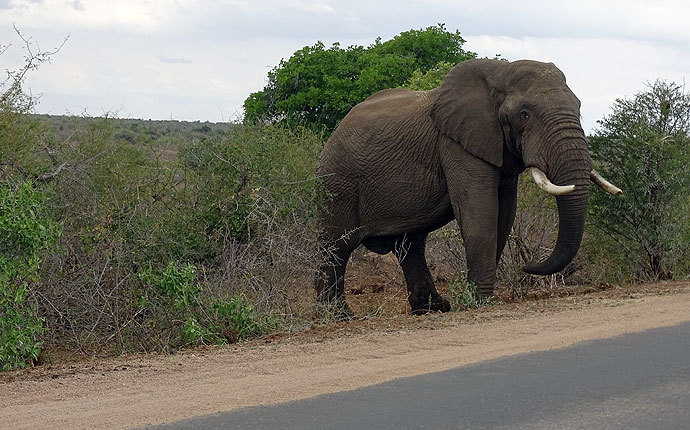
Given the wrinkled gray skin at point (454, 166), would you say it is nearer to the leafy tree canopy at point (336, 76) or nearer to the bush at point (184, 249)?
the bush at point (184, 249)

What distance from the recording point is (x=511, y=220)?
13.2 metres

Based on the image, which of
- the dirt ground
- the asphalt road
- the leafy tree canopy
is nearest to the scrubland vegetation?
the dirt ground

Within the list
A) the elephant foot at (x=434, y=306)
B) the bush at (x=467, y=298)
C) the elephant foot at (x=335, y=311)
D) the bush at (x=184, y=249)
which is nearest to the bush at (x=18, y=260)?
the bush at (x=184, y=249)

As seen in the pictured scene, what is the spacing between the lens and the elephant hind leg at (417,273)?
14367mm

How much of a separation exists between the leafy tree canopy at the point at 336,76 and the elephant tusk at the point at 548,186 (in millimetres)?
17561

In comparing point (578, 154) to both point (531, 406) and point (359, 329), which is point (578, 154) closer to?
point (359, 329)

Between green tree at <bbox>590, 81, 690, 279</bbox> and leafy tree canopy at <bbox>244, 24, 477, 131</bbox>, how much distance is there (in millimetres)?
14585

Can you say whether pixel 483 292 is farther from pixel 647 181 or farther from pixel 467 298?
pixel 647 181

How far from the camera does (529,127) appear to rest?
11945mm

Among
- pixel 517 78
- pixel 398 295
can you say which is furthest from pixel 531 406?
pixel 398 295

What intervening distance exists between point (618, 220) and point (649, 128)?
1354mm

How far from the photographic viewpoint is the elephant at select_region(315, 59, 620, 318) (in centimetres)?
1173

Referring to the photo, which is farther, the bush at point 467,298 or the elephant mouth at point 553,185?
the bush at point 467,298

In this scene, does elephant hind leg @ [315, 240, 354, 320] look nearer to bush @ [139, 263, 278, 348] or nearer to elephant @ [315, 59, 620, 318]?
elephant @ [315, 59, 620, 318]
